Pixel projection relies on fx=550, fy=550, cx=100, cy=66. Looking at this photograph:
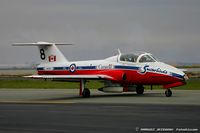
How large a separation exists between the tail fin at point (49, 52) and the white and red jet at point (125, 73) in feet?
4.54

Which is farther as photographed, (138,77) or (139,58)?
(139,58)

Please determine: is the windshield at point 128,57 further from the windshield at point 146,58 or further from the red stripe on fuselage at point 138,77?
the red stripe on fuselage at point 138,77

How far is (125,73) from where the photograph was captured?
31266 millimetres

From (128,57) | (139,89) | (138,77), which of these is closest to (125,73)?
(138,77)

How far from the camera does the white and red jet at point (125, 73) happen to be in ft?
98.4

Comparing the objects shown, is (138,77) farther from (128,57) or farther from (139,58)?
(128,57)

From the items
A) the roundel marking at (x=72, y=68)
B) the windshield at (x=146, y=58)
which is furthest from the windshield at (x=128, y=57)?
the roundel marking at (x=72, y=68)

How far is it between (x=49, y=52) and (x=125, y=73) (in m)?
6.51
